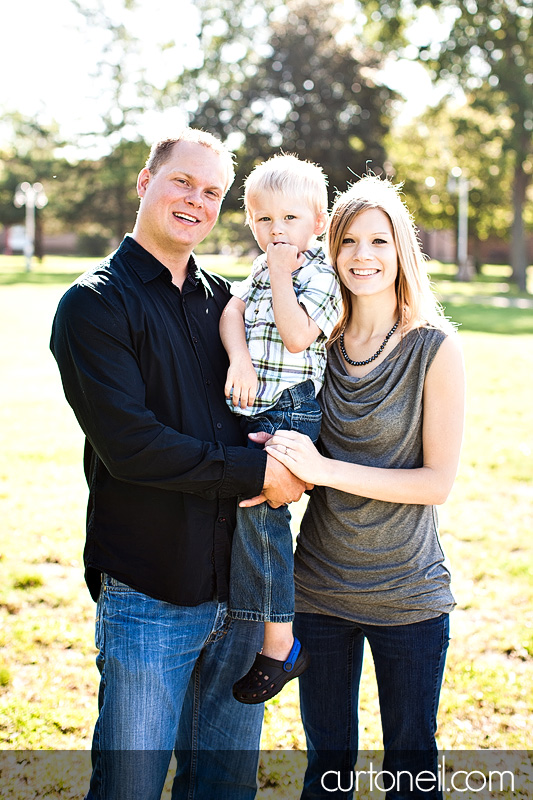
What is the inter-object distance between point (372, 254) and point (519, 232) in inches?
1396

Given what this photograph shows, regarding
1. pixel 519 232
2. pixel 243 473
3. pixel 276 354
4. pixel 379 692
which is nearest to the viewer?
pixel 243 473

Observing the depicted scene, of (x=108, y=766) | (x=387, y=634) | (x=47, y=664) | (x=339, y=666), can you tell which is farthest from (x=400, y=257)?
(x=47, y=664)

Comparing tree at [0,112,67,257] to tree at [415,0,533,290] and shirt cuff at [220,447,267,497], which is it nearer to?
tree at [415,0,533,290]

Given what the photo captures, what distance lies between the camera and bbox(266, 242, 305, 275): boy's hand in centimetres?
280

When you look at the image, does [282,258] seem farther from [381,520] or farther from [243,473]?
[381,520]

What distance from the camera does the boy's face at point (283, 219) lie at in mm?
2895

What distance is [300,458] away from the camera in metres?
2.55

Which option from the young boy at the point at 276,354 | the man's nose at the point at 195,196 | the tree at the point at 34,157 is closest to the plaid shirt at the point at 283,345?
the young boy at the point at 276,354

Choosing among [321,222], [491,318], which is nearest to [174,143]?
[321,222]

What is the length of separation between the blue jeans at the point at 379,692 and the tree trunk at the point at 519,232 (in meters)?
34.6

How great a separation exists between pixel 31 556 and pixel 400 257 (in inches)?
171

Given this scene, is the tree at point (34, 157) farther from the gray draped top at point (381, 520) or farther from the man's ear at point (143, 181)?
the gray draped top at point (381, 520)

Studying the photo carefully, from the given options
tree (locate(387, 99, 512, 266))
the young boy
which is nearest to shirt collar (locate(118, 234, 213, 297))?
the young boy

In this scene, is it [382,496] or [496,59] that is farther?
[496,59]
